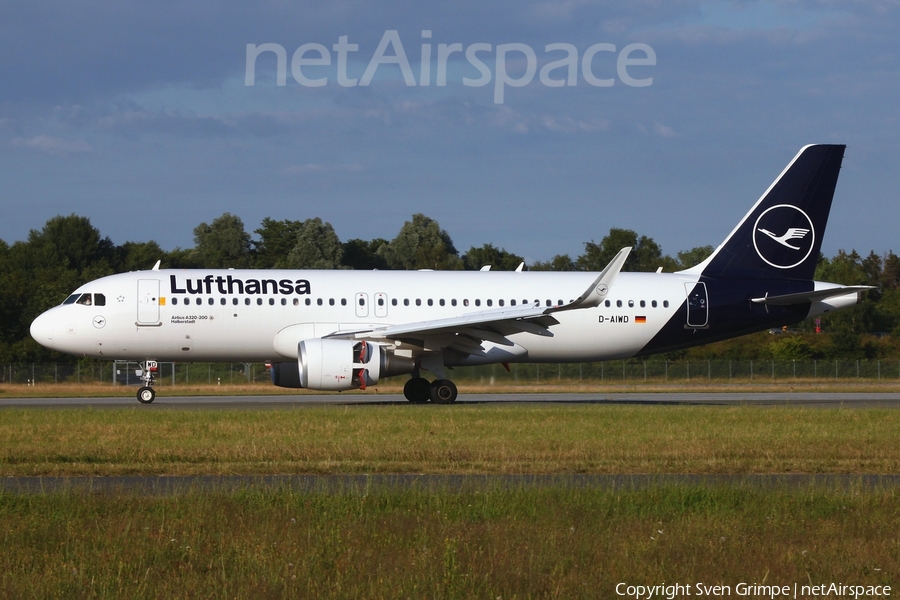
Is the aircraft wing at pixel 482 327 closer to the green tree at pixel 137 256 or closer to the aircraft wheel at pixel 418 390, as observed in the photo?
the aircraft wheel at pixel 418 390

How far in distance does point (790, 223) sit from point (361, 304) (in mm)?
13142

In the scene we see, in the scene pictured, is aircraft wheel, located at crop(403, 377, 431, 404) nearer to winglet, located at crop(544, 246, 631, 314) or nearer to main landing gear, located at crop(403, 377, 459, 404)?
main landing gear, located at crop(403, 377, 459, 404)

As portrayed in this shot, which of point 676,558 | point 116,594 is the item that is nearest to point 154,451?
point 116,594

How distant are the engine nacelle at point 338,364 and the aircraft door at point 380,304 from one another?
199 centimetres

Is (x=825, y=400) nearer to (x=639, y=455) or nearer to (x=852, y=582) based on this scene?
(x=639, y=455)

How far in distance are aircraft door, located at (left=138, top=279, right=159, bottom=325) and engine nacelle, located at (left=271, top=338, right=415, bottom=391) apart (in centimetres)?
400

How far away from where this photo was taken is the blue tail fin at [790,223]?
30.3m

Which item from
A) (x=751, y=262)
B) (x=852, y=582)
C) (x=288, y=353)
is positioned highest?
(x=751, y=262)

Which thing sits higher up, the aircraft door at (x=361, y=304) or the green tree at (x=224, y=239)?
the green tree at (x=224, y=239)

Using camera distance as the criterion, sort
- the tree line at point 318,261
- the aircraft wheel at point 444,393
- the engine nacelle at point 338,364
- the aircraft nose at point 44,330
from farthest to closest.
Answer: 1. the tree line at point 318,261
2. the aircraft wheel at point 444,393
3. the aircraft nose at point 44,330
4. the engine nacelle at point 338,364

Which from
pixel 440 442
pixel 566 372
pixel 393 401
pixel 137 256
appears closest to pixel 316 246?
pixel 137 256

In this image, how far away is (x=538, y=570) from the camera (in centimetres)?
770

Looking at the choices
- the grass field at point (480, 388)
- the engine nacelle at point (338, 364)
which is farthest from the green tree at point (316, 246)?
the engine nacelle at point (338, 364)

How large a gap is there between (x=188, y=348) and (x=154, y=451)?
11815 millimetres
